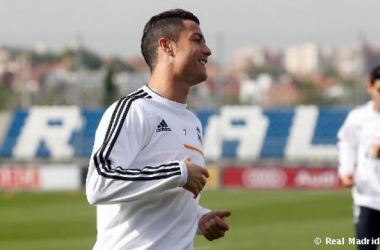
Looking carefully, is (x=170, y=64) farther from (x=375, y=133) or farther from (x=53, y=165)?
(x=53, y=165)

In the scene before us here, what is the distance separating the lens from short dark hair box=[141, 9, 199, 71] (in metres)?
5.39

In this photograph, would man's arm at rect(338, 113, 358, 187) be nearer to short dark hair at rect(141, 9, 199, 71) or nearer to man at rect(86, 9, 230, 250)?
man at rect(86, 9, 230, 250)

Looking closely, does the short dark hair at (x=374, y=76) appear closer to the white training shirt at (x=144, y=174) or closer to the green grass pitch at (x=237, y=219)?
the white training shirt at (x=144, y=174)

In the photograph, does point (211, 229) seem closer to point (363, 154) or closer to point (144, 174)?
point (144, 174)

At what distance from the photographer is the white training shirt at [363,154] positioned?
9883 millimetres

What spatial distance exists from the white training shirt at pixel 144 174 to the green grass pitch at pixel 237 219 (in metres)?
10.6

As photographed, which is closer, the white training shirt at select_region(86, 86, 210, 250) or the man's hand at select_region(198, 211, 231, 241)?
the white training shirt at select_region(86, 86, 210, 250)

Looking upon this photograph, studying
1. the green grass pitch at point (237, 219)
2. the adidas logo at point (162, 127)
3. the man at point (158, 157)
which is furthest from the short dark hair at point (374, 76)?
the green grass pitch at point (237, 219)

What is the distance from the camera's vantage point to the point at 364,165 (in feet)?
32.7

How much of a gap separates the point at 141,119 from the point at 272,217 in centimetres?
1705

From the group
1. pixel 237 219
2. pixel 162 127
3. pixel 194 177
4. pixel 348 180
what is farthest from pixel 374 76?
pixel 237 219

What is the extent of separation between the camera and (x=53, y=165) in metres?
32.5

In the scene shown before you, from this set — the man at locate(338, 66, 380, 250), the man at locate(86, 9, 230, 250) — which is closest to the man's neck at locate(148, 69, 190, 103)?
the man at locate(86, 9, 230, 250)

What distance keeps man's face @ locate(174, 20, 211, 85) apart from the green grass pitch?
35.1ft
